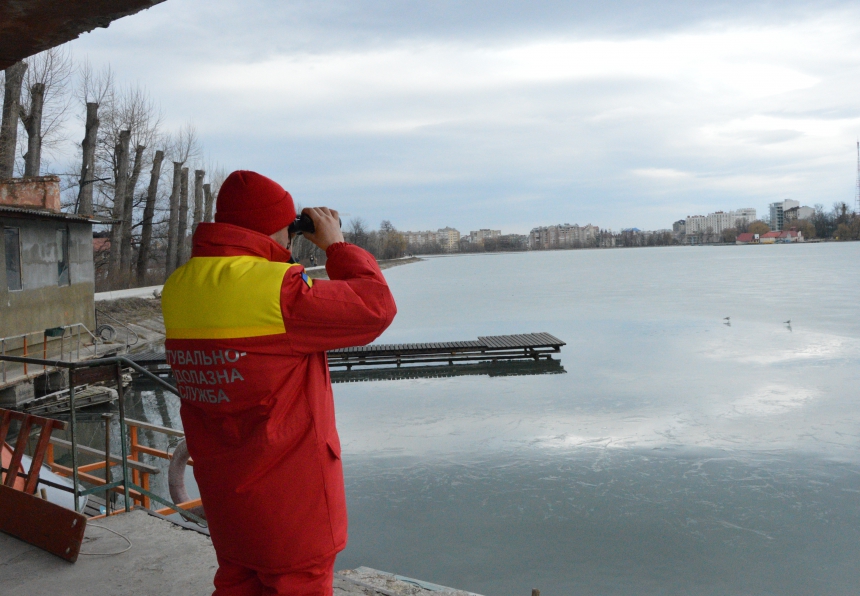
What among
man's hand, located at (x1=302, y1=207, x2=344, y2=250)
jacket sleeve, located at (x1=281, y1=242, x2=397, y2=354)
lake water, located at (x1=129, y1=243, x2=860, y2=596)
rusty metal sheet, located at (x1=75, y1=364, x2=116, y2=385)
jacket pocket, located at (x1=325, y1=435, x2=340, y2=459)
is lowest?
lake water, located at (x1=129, y1=243, x2=860, y2=596)

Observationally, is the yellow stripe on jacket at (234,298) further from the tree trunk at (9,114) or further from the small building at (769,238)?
the small building at (769,238)

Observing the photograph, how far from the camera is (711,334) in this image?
985 inches

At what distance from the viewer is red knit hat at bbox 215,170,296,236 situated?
1969 mm

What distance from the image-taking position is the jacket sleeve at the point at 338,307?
5.97 feet

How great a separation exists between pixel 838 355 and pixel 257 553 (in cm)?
2164

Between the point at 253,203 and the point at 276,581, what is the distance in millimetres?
1030

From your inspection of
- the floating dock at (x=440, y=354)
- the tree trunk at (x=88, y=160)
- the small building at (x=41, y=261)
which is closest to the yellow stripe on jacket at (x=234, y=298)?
the small building at (x=41, y=261)

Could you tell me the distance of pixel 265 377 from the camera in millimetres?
1842

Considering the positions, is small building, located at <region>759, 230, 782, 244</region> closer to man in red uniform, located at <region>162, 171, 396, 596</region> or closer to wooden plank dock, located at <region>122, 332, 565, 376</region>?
wooden plank dock, located at <region>122, 332, 565, 376</region>

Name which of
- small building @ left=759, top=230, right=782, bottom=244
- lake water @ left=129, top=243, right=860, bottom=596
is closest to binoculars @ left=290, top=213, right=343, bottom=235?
lake water @ left=129, top=243, right=860, bottom=596

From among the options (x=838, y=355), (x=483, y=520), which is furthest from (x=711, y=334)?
(x=483, y=520)

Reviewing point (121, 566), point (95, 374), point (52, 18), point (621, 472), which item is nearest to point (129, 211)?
point (621, 472)

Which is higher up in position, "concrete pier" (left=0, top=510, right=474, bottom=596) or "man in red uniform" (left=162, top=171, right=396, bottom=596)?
"man in red uniform" (left=162, top=171, right=396, bottom=596)

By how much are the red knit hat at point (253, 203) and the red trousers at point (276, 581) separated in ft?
3.06
